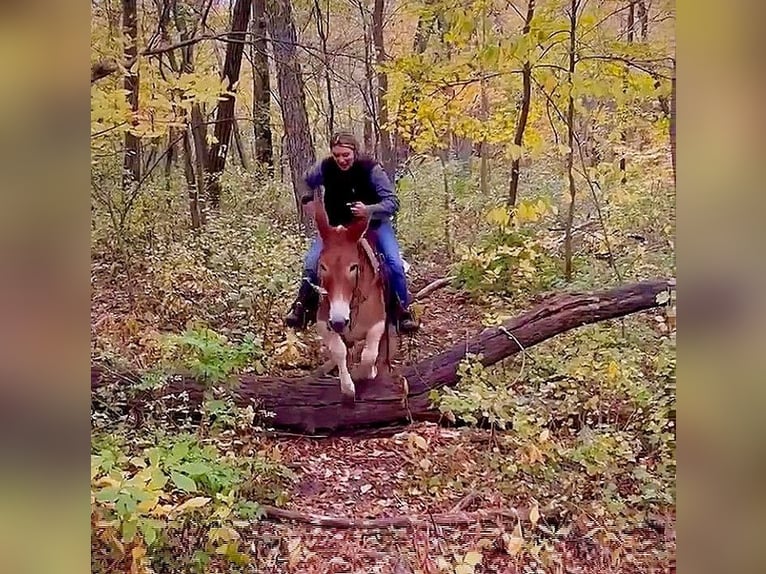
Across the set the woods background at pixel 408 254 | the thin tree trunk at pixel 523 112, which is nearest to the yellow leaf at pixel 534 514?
the woods background at pixel 408 254

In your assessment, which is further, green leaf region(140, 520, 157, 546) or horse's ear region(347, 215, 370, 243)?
horse's ear region(347, 215, 370, 243)

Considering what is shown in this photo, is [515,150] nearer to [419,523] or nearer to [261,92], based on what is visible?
[261,92]

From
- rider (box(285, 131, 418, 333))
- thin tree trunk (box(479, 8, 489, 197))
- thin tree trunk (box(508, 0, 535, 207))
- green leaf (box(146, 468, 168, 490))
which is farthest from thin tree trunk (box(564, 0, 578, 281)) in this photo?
green leaf (box(146, 468, 168, 490))

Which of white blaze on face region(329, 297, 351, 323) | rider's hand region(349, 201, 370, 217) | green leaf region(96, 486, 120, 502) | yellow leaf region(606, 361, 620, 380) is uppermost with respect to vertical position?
rider's hand region(349, 201, 370, 217)

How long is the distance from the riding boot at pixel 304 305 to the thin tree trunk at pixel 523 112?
2.05 feet

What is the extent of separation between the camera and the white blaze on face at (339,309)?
211 centimetres

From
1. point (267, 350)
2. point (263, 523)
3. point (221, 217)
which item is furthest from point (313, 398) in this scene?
point (221, 217)

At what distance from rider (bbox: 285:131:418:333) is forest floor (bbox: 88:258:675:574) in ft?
0.24

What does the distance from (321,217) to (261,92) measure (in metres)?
0.39

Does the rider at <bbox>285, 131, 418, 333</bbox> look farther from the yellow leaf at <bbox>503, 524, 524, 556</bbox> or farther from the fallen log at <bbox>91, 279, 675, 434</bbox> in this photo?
the yellow leaf at <bbox>503, 524, 524, 556</bbox>

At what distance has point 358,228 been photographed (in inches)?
83.3

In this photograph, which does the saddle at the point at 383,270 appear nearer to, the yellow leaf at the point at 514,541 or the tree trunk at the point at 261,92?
the tree trunk at the point at 261,92

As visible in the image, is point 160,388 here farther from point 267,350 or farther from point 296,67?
point 296,67

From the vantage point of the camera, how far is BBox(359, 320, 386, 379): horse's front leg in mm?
2127
